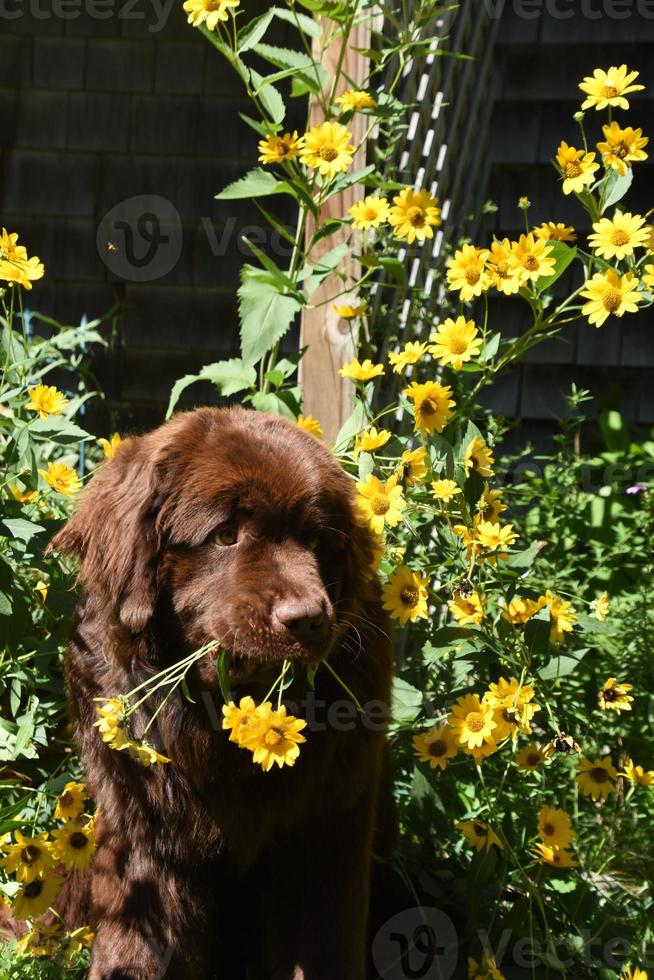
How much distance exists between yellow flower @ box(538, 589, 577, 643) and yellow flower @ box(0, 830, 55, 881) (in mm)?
1160

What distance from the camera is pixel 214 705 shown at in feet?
7.70

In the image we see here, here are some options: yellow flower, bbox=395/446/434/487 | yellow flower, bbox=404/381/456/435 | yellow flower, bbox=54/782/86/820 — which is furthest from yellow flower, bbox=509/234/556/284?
yellow flower, bbox=54/782/86/820

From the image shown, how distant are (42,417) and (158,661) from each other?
0.73 metres

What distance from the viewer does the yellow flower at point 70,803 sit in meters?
2.42

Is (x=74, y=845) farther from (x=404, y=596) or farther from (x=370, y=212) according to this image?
(x=370, y=212)

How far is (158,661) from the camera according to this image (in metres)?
2.30

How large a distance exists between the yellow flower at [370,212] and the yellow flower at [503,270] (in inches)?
15.3

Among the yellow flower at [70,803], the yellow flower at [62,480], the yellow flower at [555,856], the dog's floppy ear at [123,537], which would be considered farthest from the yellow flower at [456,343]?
the yellow flower at [70,803]

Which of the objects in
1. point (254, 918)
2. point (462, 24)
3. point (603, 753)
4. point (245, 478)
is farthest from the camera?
point (462, 24)

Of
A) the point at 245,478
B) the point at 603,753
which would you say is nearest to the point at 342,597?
the point at 245,478

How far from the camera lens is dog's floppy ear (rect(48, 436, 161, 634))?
87.6 inches

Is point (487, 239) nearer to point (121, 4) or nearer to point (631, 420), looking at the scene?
point (631, 420)

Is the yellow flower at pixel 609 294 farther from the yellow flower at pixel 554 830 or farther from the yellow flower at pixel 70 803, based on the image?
the yellow flower at pixel 70 803

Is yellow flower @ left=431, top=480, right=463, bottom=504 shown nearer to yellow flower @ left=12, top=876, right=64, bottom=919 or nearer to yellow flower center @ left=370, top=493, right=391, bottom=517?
yellow flower center @ left=370, top=493, right=391, bottom=517
